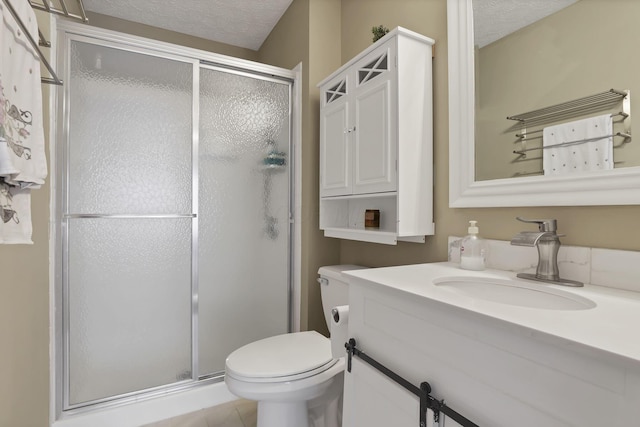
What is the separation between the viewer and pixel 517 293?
2.99 ft

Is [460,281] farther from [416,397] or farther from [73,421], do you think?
[73,421]

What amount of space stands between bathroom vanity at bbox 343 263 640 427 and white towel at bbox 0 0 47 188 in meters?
0.89

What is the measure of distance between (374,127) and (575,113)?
2.36ft

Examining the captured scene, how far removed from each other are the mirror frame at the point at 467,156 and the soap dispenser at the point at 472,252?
Answer: 0.12m

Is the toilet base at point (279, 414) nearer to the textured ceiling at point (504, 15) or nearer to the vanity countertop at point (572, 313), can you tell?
the vanity countertop at point (572, 313)

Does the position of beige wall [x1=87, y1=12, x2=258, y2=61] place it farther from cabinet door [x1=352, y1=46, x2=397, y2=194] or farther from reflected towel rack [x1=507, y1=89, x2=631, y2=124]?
reflected towel rack [x1=507, y1=89, x2=631, y2=124]

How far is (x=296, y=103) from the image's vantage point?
213cm

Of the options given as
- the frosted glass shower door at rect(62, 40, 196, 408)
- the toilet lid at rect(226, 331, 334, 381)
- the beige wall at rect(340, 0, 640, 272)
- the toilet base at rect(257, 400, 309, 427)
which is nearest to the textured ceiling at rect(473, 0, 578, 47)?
the beige wall at rect(340, 0, 640, 272)

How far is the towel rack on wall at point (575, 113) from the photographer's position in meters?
0.83

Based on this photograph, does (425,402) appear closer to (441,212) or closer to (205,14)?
(441,212)

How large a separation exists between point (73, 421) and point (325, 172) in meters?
1.76

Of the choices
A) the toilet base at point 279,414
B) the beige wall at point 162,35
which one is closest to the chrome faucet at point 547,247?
the toilet base at point 279,414

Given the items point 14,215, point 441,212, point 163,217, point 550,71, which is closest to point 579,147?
point 550,71

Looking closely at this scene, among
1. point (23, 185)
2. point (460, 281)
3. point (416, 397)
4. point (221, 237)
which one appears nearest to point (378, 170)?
point (460, 281)
